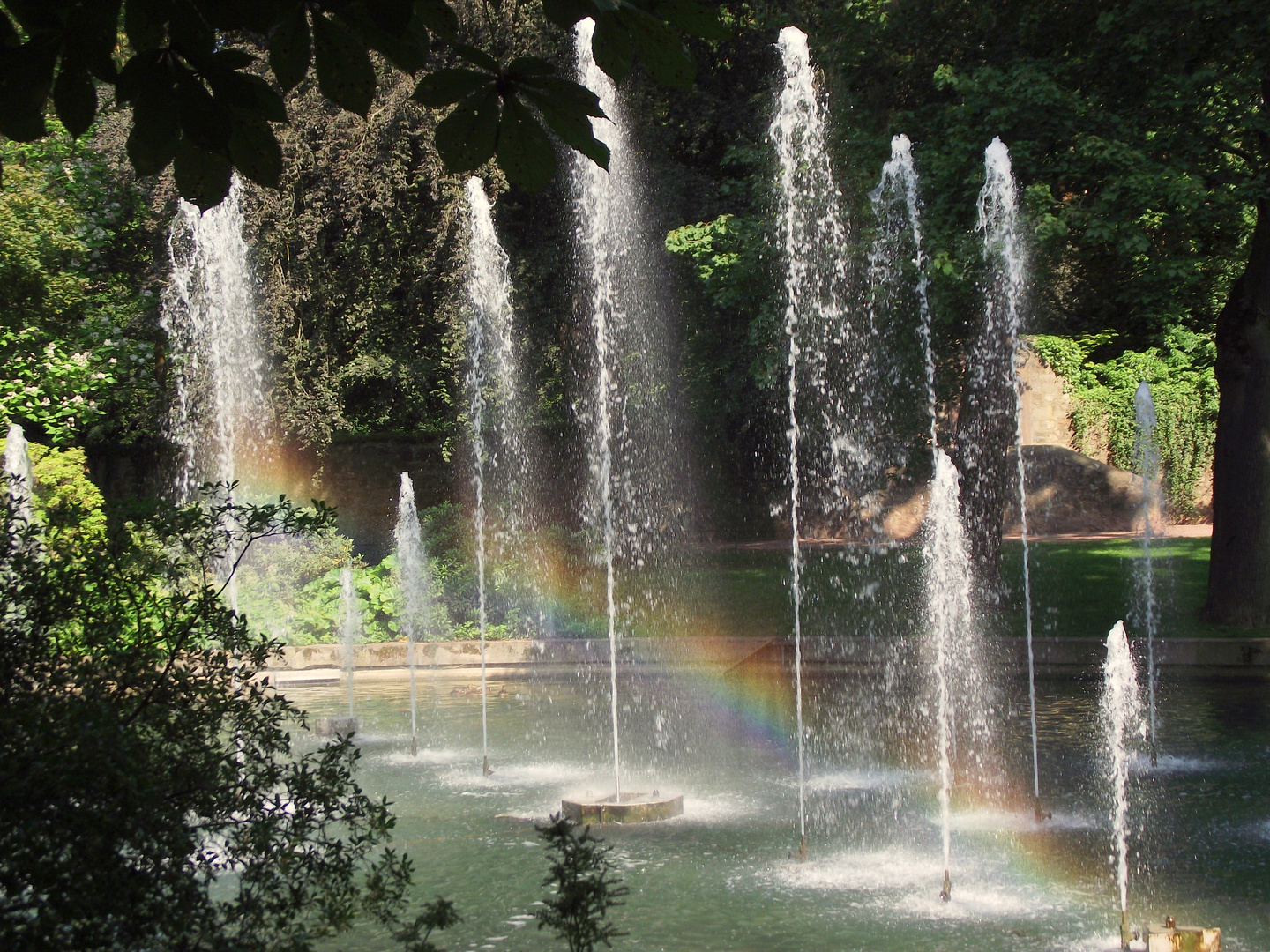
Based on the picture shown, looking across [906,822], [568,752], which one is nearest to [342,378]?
[568,752]

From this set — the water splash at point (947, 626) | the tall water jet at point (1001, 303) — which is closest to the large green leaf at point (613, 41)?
the water splash at point (947, 626)

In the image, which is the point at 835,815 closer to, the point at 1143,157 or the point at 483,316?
the point at 1143,157

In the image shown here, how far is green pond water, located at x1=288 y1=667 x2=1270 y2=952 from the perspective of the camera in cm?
546

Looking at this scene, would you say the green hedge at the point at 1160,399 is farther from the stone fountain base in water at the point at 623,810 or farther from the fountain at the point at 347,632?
the stone fountain base in water at the point at 623,810

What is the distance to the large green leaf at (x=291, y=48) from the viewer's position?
236 cm

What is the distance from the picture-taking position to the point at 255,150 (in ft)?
8.05

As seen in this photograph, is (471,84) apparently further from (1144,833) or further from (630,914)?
(1144,833)

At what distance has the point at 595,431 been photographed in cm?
2166

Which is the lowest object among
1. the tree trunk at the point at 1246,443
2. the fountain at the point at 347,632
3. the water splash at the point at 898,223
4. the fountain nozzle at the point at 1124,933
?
the fountain nozzle at the point at 1124,933

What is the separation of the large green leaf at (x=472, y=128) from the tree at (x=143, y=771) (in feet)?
4.31

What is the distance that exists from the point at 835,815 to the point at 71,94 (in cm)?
596

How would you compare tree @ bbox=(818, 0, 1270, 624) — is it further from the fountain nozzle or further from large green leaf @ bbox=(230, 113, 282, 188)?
large green leaf @ bbox=(230, 113, 282, 188)

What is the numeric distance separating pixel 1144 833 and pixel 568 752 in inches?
160

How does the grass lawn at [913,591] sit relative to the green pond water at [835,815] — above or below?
above
